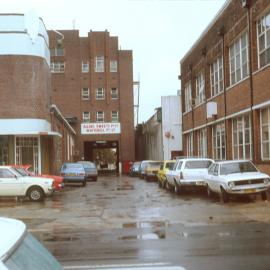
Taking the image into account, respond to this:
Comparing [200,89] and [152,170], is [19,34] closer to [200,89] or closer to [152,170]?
[200,89]

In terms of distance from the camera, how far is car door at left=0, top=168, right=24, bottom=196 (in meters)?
24.1

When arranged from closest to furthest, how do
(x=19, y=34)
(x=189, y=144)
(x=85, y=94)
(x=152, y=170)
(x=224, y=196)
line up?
(x=224, y=196) < (x=19, y=34) < (x=152, y=170) < (x=189, y=144) < (x=85, y=94)

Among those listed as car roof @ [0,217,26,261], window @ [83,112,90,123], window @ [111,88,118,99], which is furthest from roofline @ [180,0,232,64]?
car roof @ [0,217,26,261]

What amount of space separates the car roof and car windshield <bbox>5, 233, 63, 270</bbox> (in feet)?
0.11

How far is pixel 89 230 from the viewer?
581 inches

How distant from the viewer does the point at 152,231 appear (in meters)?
14.2

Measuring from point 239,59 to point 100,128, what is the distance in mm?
37035

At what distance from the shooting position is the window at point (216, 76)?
33281mm

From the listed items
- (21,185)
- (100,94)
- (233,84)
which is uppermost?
(100,94)

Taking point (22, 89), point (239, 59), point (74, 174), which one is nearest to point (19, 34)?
point (22, 89)

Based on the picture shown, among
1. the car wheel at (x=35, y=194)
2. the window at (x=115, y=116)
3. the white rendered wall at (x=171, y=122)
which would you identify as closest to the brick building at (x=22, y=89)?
the car wheel at (x=35, y=194)

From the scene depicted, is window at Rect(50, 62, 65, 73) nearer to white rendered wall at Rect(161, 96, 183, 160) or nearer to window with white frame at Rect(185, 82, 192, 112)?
white rendered wall at Rect(161, 96, 183, 160)

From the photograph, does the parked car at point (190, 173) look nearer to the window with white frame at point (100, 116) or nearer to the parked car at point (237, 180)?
the parked car at point (237, 180)

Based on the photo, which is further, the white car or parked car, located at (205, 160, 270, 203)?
the white car
